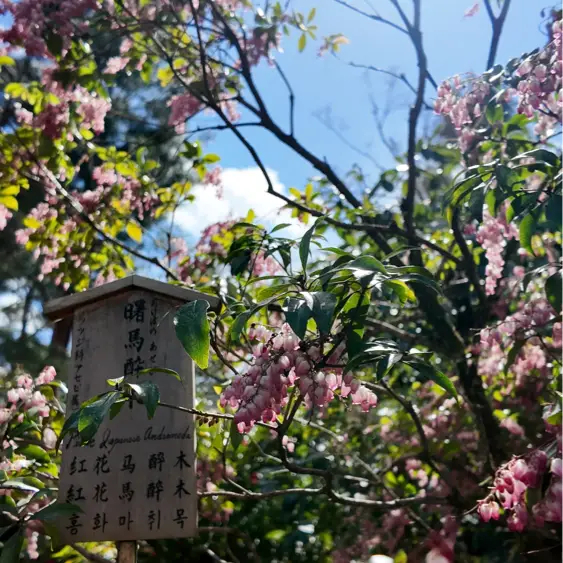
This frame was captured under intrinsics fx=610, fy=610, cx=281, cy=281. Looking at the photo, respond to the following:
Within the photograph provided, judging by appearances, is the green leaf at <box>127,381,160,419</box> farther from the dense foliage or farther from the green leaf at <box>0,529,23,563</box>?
the green leaf at <box>0,529,23,563</box>

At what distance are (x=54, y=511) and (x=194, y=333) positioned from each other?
0.60m

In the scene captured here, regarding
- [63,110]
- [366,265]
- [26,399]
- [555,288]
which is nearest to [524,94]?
[555,288]

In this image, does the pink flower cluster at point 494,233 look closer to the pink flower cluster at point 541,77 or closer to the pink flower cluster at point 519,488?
the pink flower cluster at point 541,77

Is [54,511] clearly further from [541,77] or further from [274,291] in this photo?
[541,77]

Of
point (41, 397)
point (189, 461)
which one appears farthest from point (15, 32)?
point (189, 461)

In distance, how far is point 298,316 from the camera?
860 mm

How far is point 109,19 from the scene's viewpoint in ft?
8.30

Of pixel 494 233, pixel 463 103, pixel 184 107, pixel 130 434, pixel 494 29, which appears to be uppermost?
pixel 184 107

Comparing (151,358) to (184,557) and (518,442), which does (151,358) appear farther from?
(184,557)

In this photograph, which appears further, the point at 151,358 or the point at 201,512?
the point at 201,512

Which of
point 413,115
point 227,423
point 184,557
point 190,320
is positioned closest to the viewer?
point 190,320

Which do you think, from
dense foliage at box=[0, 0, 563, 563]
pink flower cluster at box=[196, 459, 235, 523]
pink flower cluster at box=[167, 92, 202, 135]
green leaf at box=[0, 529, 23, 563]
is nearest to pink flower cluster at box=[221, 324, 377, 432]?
dense foliage at box=[0, 0, 563, 563]

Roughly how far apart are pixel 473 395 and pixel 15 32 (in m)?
2.24

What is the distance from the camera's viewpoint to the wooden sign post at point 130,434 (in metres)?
1.31
